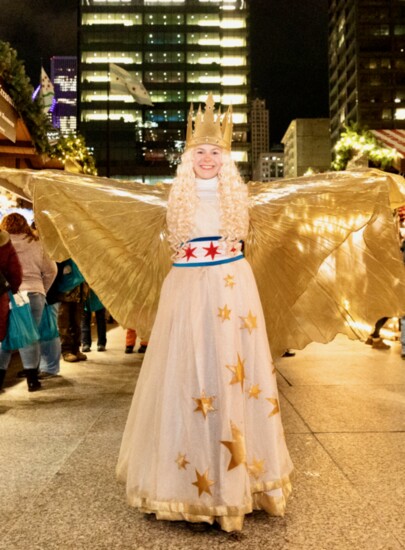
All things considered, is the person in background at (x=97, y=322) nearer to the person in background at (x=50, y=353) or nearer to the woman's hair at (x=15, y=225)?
the person in background at (x=50, y=353)

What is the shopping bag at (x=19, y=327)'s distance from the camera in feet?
19.7

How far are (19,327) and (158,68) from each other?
11257cm

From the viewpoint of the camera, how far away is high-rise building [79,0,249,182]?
4218 inches

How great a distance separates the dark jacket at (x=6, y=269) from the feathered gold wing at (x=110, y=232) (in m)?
2.24

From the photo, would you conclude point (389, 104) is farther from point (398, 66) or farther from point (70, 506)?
point (70, 506)

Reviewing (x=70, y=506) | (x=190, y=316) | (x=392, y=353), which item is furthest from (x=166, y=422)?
(x=392, y=353)

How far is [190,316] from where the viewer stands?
9.88 ft

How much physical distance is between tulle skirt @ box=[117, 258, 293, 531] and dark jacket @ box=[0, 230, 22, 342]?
3155mm

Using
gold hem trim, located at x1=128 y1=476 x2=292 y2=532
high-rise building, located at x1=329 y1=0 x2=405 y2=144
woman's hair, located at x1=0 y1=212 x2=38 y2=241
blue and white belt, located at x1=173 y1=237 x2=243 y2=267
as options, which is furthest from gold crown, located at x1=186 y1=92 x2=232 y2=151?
high-rise building, located at x1=329 y1=0 x2=405 y2=144

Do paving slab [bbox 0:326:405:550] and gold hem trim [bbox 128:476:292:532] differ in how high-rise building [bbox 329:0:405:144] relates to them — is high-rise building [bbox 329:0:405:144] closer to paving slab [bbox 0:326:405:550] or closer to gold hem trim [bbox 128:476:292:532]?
paving slab [bbox 0:326:405:550]

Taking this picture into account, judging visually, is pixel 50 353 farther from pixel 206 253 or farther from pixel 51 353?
pixel 206 253

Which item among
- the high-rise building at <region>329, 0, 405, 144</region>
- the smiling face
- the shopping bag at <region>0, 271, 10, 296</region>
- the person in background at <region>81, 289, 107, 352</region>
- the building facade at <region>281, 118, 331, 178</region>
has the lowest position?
the person in background at <region>81, 289, 107, 352</region>

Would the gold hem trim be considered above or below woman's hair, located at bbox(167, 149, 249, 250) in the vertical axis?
below

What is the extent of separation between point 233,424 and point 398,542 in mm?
935
